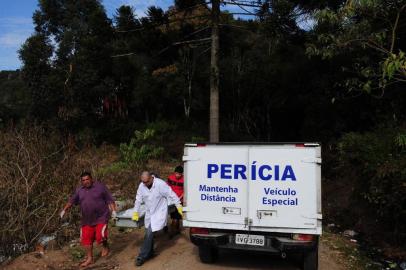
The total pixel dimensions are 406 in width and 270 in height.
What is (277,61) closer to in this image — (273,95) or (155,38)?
(273,95)

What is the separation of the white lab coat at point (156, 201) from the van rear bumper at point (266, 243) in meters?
0.96

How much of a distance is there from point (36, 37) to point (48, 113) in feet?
15.9

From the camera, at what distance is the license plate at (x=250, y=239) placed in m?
7.45

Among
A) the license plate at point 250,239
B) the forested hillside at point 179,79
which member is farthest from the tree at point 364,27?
the forested hillside at point 179,79

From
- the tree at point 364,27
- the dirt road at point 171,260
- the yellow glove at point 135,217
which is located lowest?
the dirt road at point 171,260

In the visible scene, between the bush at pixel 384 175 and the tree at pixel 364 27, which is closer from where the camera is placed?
the tree at pixel 364 27

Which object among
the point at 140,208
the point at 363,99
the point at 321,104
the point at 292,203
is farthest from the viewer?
the point at 321,104

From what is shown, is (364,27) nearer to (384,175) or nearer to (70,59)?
(384,175)

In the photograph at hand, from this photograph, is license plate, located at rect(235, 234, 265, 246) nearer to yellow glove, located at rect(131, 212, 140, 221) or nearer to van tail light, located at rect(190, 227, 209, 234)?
van tail light, located at rect(190, 227, 209, 234)

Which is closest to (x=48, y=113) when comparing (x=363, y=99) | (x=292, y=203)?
(x=363, y=99)

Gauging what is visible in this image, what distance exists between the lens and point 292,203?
723 cm

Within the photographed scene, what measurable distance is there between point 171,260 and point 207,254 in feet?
2.53

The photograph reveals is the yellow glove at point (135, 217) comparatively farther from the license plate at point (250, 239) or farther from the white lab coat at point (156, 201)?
the license plate at point (250, 239)

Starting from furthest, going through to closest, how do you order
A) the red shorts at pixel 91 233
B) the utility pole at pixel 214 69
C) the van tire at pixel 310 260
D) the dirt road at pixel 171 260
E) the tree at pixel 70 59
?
the tree at pixel 70 59 < the utility pole at pixel 214 69 < the red shorts at pixel 91 233 < the dirt road at pixel 171 260 < the van tire at pixel 310 260
